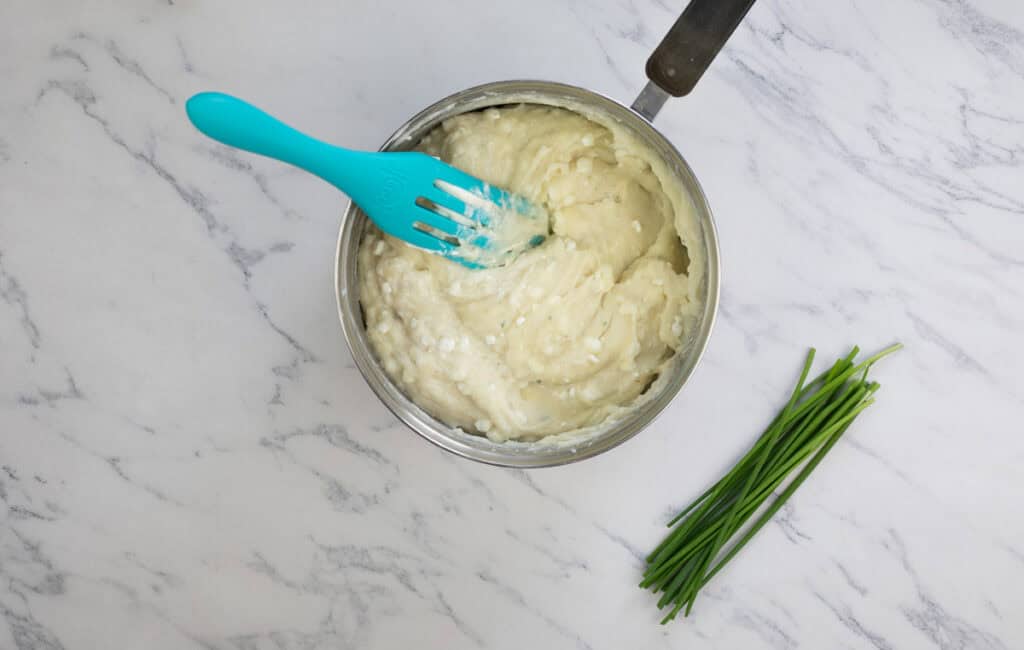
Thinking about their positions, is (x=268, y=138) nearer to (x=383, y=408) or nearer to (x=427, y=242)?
(x=427, y=242)

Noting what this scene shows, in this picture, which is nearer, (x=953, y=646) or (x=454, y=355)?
(x=454, y=355)

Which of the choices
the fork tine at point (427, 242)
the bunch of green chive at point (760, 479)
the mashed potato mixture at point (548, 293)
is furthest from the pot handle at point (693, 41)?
the bunch of green chive at point (760, 479)

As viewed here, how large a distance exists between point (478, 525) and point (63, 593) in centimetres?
72

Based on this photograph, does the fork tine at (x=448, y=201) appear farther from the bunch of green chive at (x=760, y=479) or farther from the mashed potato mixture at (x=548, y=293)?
the bunch of green chive at (x=760, y=479)

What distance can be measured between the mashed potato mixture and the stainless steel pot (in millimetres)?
19

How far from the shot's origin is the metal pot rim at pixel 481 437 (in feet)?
4.21

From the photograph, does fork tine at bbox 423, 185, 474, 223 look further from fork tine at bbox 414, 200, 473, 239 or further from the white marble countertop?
the white marble countertop

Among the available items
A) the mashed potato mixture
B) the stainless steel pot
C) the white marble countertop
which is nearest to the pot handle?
the stainless steel pot

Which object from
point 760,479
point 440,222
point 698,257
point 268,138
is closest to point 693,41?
point 698,257

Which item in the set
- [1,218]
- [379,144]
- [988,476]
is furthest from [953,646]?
[1,218]

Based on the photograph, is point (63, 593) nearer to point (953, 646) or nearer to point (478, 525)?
point (478, 525)

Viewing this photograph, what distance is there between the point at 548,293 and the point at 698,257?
0.22 meters

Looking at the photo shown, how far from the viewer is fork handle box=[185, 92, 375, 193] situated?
102 cm

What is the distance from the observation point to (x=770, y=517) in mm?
1507
